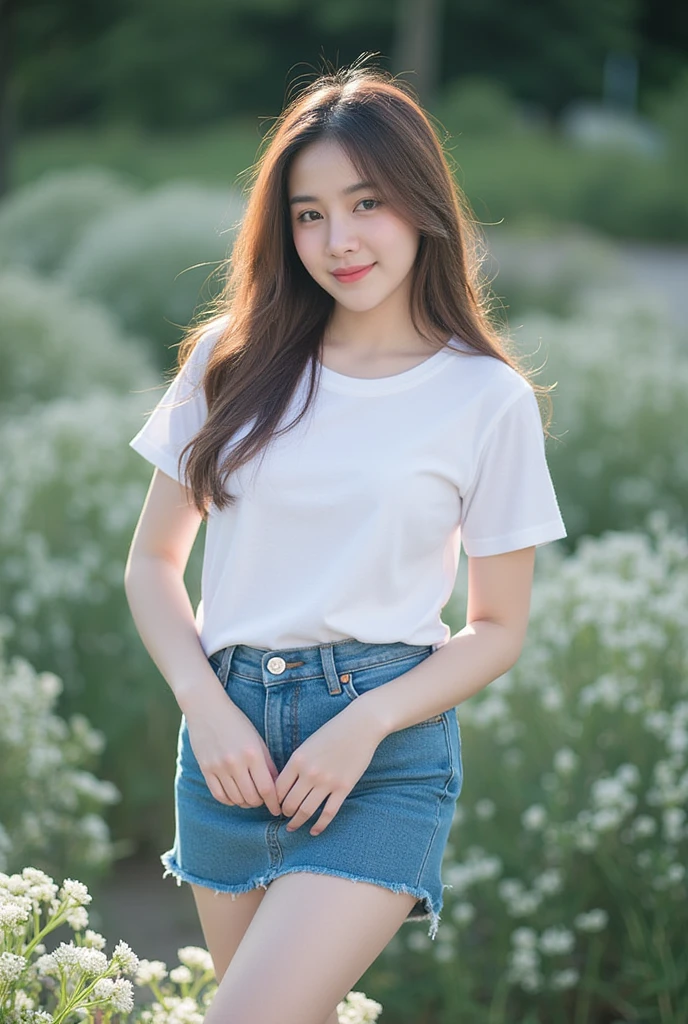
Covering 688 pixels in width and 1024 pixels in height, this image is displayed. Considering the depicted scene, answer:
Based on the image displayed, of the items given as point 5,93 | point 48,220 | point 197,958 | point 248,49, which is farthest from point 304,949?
point 248,49

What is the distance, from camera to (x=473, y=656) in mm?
1907

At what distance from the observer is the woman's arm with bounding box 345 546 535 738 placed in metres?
1.82

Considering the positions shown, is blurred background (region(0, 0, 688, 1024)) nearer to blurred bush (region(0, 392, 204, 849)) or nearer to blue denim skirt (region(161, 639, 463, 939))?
blurred bush (region(0, 392, 204, 849))

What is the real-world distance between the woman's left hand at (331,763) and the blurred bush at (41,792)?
53.0 inches

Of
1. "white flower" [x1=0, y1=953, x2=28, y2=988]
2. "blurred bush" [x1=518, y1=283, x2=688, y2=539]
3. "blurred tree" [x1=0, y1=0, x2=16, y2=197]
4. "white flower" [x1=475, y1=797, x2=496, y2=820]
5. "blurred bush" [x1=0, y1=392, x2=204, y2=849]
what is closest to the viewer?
"white flower" [x1=0, y1=953, x2=28, y2=988]

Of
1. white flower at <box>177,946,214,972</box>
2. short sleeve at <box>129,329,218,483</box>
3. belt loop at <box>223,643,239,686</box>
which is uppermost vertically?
short sleeve at <box>129,329,218,483</box>

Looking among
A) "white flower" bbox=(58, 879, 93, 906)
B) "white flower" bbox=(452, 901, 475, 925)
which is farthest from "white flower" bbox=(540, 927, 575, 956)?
"white flower" bbox=(58, 879, 93, 906)

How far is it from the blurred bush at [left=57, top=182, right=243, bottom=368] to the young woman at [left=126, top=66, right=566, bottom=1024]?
6381mm

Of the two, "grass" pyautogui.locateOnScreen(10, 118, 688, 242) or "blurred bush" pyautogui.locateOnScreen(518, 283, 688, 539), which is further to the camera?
"grass" pyautogui.locateOnScreen(10, 118, 688, 242)

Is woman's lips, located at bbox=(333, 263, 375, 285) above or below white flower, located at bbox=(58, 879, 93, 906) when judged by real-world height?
above

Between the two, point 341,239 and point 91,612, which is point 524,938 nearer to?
point 341,239

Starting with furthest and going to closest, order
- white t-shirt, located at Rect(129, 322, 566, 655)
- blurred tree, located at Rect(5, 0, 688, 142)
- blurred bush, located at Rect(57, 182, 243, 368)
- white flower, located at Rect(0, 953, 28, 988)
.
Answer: blurred tree, located at Rect(5, 0, 688, 142)
blurred bush, located at Rect(57, 182, 243, 368)
white t-shirt, located at Rect(129, 322, 566, 655)
white flower, located at Rect(0, 953, 28, 988)

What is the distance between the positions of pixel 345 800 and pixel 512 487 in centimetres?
51

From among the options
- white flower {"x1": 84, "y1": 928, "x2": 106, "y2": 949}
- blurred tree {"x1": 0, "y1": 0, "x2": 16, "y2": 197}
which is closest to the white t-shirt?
white flower {"x1": 84, "y1": 928, "x2": 106, "y2": 949}
